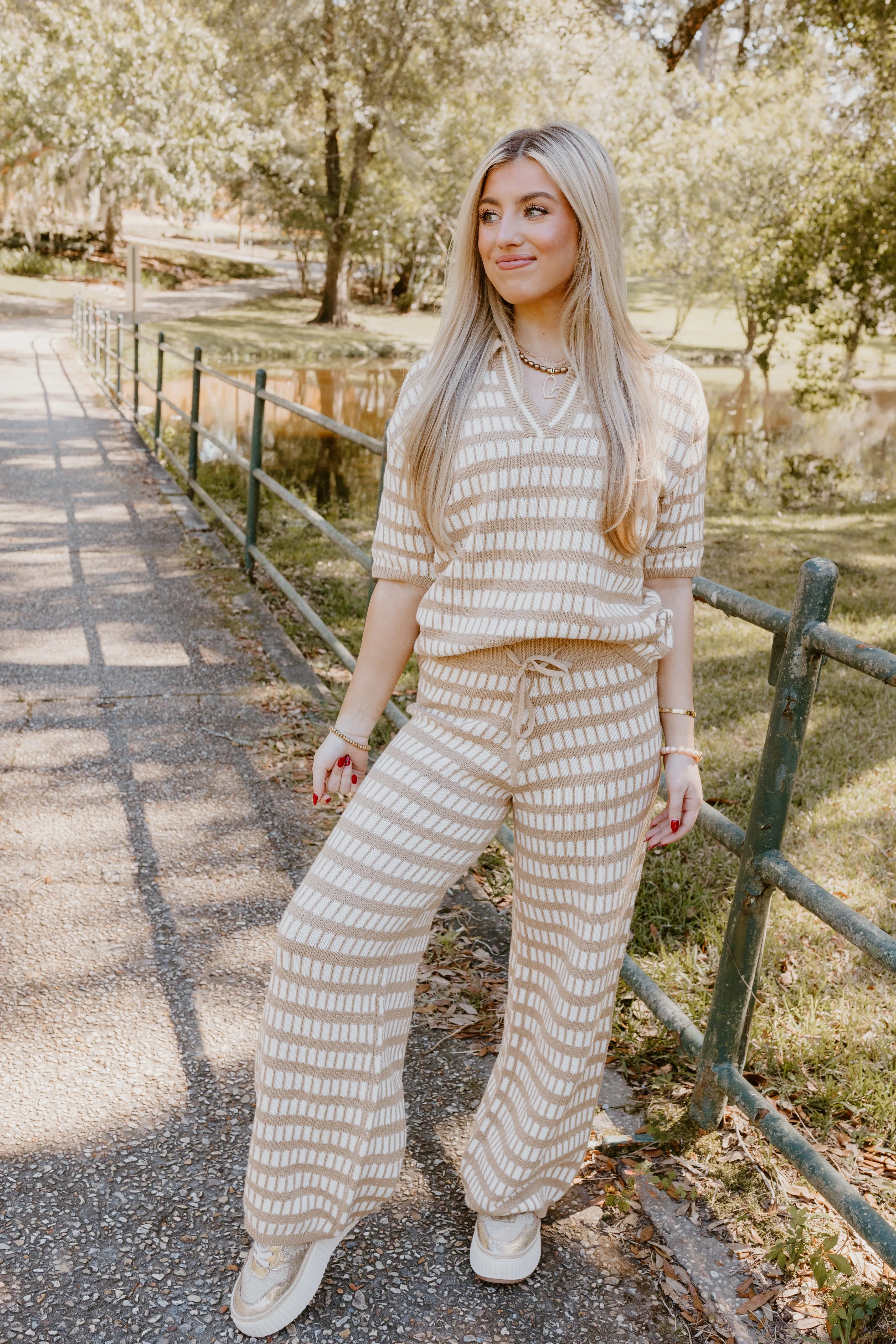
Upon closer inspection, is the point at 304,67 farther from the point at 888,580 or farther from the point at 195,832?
the point at 195,832

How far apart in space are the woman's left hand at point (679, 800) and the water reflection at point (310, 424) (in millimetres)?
5572

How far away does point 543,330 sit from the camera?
1844mm

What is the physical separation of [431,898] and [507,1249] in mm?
666

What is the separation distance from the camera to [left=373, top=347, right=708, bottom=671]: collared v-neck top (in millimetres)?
1751

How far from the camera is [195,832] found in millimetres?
3537

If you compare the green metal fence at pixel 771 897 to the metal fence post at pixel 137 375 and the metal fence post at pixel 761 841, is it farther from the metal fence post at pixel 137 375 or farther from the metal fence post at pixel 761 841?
the metal fence post at pixel 137 375

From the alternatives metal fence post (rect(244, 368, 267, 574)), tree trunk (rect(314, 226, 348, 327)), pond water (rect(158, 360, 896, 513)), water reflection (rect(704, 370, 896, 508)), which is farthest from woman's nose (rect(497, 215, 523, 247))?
tree trunk (rect(314, 226, 348, 327))

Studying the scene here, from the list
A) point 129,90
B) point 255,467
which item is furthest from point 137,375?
point 129,90

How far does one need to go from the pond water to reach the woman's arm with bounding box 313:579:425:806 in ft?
26.6

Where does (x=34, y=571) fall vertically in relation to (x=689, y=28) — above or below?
below

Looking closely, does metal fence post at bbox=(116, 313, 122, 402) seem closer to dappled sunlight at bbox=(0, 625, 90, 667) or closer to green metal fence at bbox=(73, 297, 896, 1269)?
dappled sunlight at bbox=(0, 625, 90, 667)

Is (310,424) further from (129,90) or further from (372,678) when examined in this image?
(372,678)

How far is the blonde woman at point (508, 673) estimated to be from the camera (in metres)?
1.76

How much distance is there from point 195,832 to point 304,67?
880 inches
